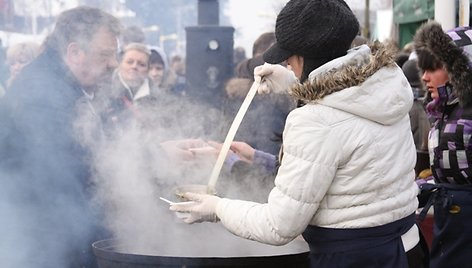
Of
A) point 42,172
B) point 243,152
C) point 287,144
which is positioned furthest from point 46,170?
point 287,144

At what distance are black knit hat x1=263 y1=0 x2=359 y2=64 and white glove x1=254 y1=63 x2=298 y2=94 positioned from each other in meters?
0.36

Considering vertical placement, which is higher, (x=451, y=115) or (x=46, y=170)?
(x=451, y=115)

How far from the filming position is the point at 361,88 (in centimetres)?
231

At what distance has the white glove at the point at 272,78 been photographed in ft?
9.01

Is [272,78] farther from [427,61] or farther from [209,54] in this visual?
[209,54]

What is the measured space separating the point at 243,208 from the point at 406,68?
394 cm

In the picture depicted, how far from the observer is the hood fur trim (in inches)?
90.6

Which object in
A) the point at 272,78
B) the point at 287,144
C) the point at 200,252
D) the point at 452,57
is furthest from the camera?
the point at 452,57

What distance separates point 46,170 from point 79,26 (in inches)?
28.8

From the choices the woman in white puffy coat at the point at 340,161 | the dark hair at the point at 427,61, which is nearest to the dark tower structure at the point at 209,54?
the dark hair at the point at 427,61

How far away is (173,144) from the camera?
11.4ft

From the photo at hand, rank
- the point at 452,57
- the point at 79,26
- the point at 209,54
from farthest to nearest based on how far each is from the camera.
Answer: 1. the point at 209,54
2. the point at 452,57
3. the point at 79,26

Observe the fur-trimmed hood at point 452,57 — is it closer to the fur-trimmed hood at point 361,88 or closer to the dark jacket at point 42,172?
the fur-trimmed hood at point 361,88

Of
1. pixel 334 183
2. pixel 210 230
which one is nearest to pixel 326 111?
pixel 334 183
